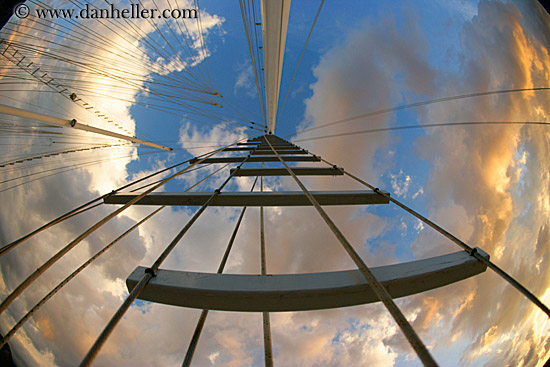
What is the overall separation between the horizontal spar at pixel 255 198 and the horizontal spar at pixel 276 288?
1.66 m

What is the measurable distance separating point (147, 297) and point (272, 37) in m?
6.05

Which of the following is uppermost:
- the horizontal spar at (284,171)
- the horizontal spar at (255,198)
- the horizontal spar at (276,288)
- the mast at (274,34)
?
the mast at (274,34)

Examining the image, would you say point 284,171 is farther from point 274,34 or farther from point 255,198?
point 274,34

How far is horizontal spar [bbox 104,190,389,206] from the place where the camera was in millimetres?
3359

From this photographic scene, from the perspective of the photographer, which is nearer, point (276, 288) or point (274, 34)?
point (276, 288)

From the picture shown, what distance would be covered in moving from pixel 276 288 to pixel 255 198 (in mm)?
1931

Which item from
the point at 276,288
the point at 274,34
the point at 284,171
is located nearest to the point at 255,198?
the point at 284,171

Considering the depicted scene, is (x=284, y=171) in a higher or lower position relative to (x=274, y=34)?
lower

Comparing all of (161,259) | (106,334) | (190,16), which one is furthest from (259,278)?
(190,16)

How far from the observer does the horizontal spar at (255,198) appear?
336cm

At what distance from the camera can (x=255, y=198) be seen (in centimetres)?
339

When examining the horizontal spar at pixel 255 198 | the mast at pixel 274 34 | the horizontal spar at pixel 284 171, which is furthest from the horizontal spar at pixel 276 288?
the mast at pixel 274 34

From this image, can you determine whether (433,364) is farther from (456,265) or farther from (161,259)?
(161,259)

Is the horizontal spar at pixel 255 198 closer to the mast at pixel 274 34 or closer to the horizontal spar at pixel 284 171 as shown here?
the horizontal spar at pixel 284 171
